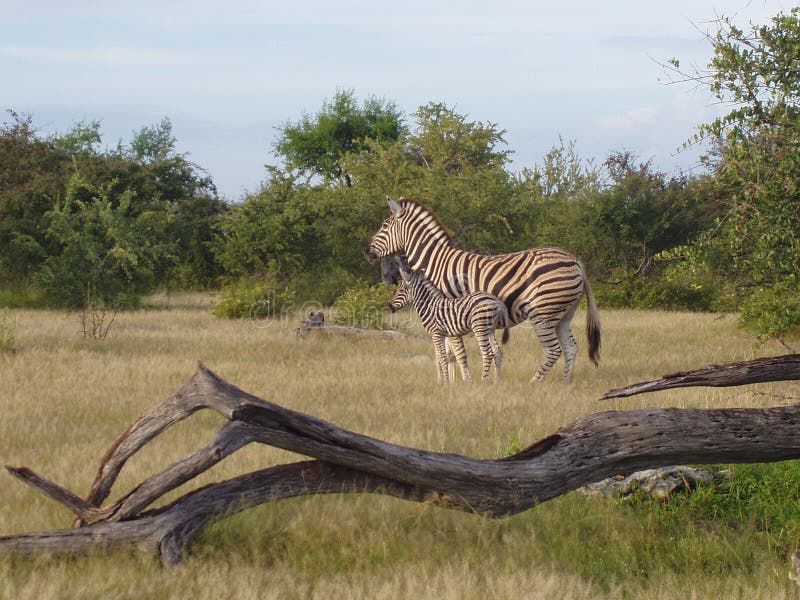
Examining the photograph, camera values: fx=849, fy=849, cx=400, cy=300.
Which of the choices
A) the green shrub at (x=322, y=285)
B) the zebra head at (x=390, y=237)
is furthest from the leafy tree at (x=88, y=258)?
the zebra head at (x=390, y=237)

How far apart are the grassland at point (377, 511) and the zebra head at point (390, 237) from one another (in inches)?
69.4

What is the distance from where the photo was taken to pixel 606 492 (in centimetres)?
644

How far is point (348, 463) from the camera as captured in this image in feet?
15.7

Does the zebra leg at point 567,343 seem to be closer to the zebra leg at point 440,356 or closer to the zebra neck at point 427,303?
the zebra leg at point 440,356

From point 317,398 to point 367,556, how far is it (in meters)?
5.26

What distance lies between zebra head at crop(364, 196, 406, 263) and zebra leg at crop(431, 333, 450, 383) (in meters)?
2.30

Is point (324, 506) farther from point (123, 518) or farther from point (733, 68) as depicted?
point (733, 68)

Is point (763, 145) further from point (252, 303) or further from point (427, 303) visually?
point (252, 303)

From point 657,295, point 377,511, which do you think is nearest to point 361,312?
point 657,295

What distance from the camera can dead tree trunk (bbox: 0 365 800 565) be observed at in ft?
15.3

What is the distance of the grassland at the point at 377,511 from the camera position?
15.1 feet

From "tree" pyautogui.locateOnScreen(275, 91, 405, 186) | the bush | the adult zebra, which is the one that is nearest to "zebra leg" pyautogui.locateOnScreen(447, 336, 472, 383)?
the adult zebra

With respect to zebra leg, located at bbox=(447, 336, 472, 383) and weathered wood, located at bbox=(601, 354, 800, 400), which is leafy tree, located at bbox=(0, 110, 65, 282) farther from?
weathered wood, located at bbox=(601, 354, 800, 400)

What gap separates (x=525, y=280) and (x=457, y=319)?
1.35 metres
